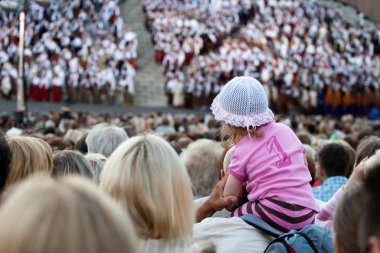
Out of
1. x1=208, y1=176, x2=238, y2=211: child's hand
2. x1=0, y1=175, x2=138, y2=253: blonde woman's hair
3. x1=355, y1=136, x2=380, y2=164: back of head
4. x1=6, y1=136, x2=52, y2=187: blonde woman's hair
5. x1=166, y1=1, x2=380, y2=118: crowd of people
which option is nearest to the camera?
x1=0, y1=175, x2=138, y2=253: blonde woman's hair

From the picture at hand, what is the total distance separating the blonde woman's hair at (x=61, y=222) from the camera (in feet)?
5.38

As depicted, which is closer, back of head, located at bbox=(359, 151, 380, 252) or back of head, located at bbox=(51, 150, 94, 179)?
back of head, located at bbox=(359, 151, 380, 252)

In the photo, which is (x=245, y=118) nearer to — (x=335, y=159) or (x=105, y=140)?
(x=335, y=159)

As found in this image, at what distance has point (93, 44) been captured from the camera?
29.1 meters

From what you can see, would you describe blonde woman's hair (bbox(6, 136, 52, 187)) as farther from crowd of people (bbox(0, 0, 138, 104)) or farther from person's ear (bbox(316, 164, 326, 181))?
crowd of people (bbox(0, 0, 138, 104))

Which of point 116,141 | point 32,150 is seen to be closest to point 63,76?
point 116,141

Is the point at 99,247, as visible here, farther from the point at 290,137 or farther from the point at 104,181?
the point at 290,137

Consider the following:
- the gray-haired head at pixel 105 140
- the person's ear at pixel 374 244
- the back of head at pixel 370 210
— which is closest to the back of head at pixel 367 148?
the gray-haired head at pixel 105 140

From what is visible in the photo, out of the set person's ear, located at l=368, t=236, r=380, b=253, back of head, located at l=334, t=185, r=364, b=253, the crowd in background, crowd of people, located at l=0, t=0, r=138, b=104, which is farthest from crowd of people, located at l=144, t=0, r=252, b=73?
person's ear, located at l=368, t=236, r=380, b=253

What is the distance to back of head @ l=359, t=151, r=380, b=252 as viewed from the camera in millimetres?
1961

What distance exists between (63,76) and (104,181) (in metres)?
23.8

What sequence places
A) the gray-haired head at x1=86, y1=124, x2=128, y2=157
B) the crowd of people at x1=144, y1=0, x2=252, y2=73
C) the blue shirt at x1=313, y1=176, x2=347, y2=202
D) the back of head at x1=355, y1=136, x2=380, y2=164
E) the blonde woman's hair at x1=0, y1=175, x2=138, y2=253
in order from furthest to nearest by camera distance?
1. the crowd of people at x1=144, y1=0, x2=252, y2=73
2. the gray-haired head at x1=86, y1=124, x2=128, y2=157
3. the blue shirt at x1=313, y1=176, x2=347, y2=202
4. the back of head at x1=355, y1=136, x2=380, y2=164
5. the blonde woman's hair at x1=0, y1=175, x2=138, y2=253

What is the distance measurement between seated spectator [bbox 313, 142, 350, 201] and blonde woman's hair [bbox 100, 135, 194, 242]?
103 inches

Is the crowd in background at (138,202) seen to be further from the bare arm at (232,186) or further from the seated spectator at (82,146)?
the seated spectator at (82,146)
